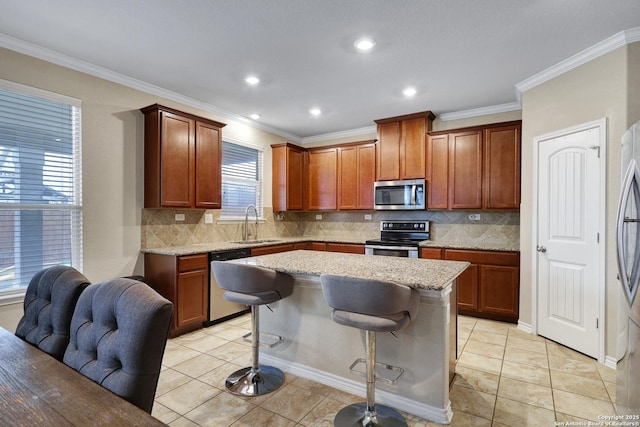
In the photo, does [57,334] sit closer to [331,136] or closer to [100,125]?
[100,125]

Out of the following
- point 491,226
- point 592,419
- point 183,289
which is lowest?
point 592,419

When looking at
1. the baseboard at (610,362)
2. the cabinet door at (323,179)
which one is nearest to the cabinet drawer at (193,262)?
the cabinet door at (323,179)

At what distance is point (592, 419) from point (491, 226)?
2.67 metres

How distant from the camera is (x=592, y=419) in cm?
200

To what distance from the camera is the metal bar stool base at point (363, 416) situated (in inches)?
75.4

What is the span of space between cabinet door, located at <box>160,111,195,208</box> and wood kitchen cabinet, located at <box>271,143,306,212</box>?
5.75ft

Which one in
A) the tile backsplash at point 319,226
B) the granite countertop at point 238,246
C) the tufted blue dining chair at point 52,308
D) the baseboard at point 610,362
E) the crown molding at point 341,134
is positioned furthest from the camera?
the crown molding at point 341,134

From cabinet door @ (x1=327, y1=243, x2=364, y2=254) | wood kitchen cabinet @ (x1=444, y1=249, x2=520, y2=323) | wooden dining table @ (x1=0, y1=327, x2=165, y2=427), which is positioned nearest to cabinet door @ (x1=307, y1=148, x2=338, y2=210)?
cabinet door @ (x1=327, y1=243, x2=364, y2=254)

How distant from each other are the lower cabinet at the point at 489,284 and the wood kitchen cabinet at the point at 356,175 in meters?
1.49

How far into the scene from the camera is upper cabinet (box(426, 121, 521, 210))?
3949 millimetres

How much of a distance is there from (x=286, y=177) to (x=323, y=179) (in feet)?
2.16

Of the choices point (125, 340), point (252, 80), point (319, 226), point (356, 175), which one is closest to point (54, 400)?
point (125, 340)

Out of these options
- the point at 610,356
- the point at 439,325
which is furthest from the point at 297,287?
the point at 610,356

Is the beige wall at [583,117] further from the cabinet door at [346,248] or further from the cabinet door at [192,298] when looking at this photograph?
the cabinet door at [192,298]
